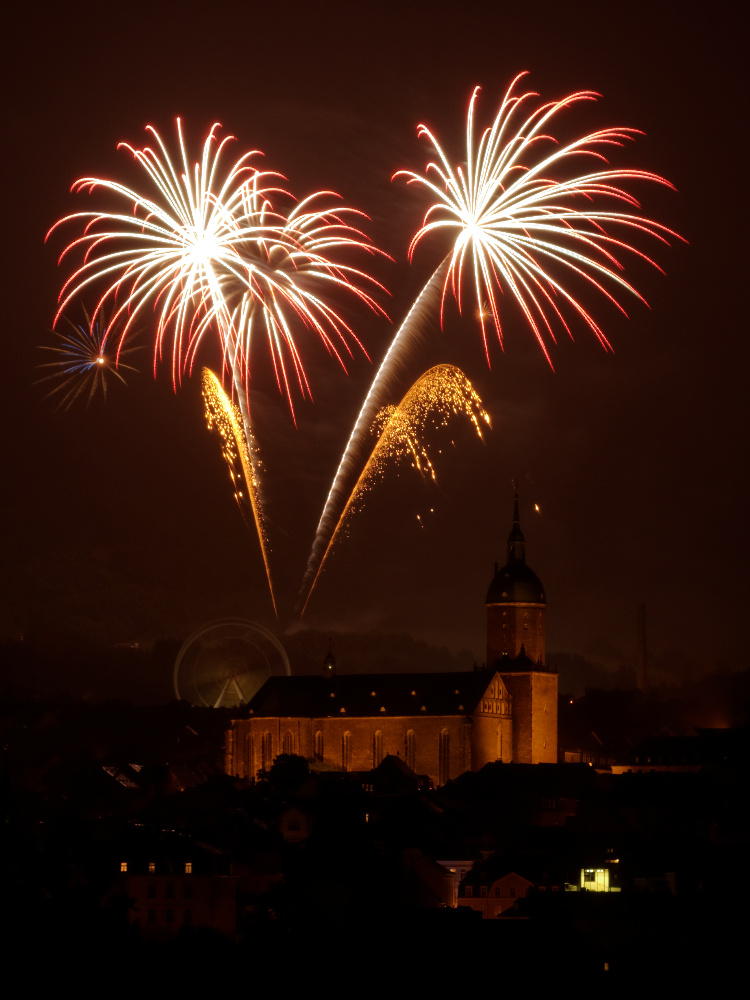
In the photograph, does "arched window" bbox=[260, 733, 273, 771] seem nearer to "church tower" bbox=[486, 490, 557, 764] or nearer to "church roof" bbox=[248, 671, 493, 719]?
"church roof" bbox=[248, 671, 493, 719]

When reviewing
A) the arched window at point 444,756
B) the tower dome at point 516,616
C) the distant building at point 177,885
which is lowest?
the distant building at point 177,885

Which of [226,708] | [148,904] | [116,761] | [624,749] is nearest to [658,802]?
[148,904]

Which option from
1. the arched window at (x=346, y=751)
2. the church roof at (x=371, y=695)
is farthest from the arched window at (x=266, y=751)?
the arched window at (x=346, y=751)

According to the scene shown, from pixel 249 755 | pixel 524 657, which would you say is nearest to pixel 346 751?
pixel 249 755

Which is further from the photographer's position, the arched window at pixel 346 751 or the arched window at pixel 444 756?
the arched window at pixel 346 751

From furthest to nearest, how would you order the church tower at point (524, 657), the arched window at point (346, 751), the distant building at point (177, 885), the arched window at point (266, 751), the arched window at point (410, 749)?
1. the arched window at point (266, 751)
2. the arched window at point (346, 751)
3. the arched window at point (410, 749)
4. the church tower at point (524, 657)
5. the distant building at point (177, 885)

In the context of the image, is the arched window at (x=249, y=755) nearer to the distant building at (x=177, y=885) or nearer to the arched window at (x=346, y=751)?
the arched window at (x=346, y=751)

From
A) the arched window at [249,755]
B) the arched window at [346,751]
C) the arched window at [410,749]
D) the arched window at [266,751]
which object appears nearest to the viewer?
the arched window at [410,749]

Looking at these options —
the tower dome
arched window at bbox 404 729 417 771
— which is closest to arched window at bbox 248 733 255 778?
arched window at bbox 404 729 417 771

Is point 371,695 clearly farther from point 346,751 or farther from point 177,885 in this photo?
point 177,885

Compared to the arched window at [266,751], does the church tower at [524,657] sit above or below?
above
